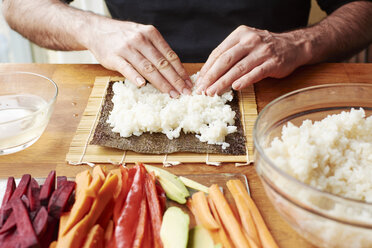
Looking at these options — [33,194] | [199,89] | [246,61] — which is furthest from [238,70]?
[33,194]

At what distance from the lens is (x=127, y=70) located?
1709 millimetres

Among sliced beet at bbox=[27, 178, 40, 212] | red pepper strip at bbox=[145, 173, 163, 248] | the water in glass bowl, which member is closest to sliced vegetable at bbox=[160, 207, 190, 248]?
A: red pepper strip at bbox=[145, 173, 163, 248]

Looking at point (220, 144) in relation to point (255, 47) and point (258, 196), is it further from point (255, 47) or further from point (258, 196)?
point (255, 47)

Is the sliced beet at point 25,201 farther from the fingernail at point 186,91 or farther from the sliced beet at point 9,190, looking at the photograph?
the fingernail at point 186,91

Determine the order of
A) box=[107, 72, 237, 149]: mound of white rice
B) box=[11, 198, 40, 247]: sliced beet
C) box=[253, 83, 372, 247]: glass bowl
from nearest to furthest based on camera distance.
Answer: box=[253, 83, 372, 247]: glass bowl, box=[11, 198, 40, 247]: sliced beet, box=[107, 72, 237, 149]: mound of white rice

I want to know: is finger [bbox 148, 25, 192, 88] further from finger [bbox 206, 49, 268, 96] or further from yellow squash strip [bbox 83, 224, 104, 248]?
yellow squash strip [bbox 83, 224, 104, 248]

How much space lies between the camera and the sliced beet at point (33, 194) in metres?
1.10

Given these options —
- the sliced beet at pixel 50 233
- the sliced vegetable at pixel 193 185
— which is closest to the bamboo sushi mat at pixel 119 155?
the sliced vegetable at pixel 193 185

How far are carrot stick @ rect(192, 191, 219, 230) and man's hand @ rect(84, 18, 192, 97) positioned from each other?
0.59m

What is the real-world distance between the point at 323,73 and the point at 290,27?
636 mm

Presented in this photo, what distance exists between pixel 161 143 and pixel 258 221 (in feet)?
1.66

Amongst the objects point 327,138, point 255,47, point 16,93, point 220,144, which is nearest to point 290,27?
point 255,47

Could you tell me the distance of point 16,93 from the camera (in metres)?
1.66

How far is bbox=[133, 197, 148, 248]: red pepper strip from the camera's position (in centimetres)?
102
